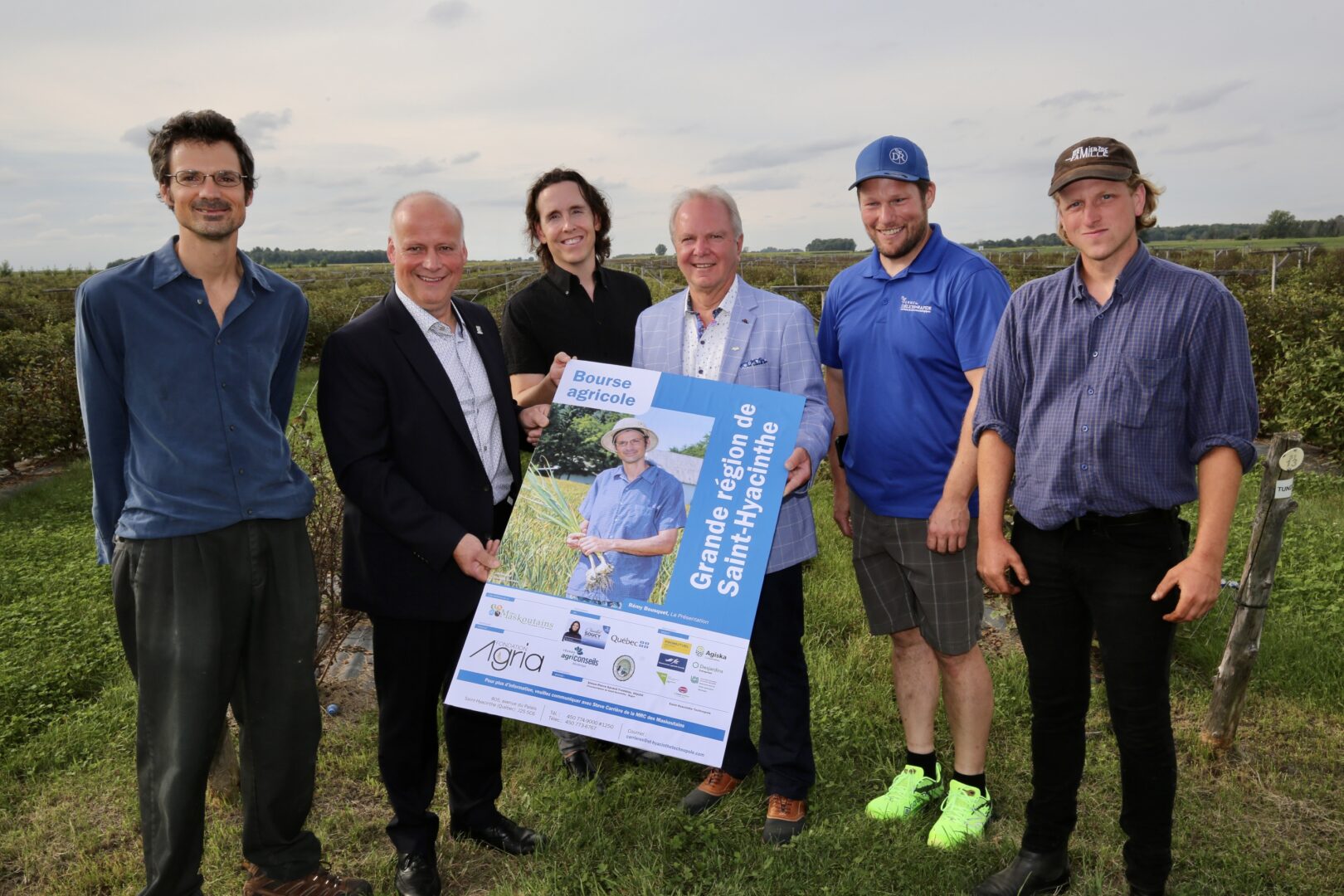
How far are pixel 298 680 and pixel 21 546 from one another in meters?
5.92

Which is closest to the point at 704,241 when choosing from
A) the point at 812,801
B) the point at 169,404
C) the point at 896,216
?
the point at 896,216

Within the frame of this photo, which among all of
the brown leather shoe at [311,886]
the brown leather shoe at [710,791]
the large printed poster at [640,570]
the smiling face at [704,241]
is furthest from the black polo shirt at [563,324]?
the brown leather shoe at [311,886]

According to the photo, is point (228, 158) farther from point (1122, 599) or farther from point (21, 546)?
point (21, 546)

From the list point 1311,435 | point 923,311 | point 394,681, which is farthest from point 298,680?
point 1311,435

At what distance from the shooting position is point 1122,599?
8.49 ft

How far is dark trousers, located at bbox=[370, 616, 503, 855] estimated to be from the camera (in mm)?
3020

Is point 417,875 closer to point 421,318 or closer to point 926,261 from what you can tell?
point 421,318

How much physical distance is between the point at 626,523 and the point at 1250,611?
284 centimetres

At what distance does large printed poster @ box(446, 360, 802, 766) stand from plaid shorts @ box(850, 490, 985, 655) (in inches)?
27.1

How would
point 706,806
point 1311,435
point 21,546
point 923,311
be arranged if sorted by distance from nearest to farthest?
point 923,311, point 706,806, point 21,546, point 1311,435

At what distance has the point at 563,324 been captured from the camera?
12.0 feet

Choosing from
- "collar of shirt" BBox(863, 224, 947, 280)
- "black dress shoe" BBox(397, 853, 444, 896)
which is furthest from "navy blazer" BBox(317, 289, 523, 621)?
"collar of shirt" BBox(863, 224, 947, 280)

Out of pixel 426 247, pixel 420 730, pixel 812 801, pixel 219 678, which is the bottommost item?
pixel 812 801

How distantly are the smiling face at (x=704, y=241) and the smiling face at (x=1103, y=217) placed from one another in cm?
105
